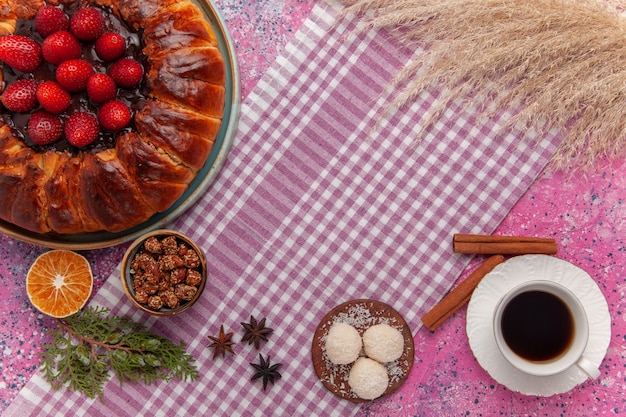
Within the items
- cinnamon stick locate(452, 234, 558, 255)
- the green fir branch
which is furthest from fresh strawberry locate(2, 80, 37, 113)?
cinnamon stick locate(452, 234, 558, 255)

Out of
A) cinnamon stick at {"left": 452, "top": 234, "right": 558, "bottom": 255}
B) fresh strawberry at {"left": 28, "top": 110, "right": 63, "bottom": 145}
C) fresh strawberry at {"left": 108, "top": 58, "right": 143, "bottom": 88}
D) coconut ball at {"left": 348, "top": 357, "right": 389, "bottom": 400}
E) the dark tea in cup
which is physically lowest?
coconut ball at {"left": 348, "top": 357, "right": 389, "bottom": 400}

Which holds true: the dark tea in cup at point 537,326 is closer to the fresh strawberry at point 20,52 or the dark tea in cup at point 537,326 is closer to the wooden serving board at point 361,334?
the wooden serving board at point 361,334

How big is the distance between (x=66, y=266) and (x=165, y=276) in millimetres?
394

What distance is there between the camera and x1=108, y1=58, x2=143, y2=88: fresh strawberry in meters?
1.92

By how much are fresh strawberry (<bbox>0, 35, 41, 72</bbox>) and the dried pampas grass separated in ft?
3.65

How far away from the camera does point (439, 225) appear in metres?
2.31

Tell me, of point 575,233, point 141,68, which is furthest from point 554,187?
point 141,68

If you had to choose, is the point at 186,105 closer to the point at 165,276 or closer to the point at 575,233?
the point at 165,276

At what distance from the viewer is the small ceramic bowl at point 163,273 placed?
7.06 feet

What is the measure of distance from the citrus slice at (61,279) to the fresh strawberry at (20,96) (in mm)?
587

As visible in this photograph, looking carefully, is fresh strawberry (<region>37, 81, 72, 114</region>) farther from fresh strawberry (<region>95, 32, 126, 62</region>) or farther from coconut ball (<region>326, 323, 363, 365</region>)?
coconut ball (<region>326, 323, 363, 365</region>)

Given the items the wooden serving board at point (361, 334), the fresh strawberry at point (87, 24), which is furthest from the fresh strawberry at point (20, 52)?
the wooden serving board at point (361, 334)

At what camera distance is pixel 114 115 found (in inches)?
75.2

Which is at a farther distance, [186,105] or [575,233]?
[575,233]
